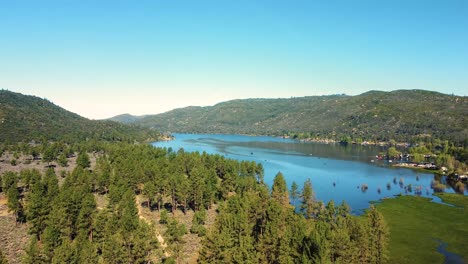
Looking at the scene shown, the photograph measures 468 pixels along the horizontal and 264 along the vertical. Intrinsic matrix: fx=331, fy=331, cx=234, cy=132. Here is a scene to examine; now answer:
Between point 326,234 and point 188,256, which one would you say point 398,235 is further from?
point 188,256

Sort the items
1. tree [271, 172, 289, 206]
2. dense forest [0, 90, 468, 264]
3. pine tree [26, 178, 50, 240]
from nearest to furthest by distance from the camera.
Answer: dense forest [0, 90, 468, 264] → pine tree [26, 178, 50, 240] → tree [271, 172, 289, 206]

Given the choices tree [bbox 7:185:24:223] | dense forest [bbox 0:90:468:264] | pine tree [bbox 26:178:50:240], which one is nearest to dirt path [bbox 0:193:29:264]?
dense forest [bbox 0:90:468:264]

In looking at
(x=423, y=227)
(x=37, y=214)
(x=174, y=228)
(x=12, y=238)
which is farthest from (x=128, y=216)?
(x=423, y=227)

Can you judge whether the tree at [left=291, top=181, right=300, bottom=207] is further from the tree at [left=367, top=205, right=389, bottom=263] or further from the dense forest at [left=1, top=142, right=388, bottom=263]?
the tree at [left=367, top=205, right=389, bottom=263]

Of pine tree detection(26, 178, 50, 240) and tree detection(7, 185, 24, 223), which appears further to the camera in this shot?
tree detection(7, 185, 24, 223)

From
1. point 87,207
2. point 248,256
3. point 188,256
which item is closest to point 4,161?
point 87,207

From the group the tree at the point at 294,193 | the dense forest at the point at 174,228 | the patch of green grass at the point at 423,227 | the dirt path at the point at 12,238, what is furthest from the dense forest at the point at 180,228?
the patch of green grass at the point at 423,227

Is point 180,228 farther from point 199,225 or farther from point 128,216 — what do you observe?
point 199,225

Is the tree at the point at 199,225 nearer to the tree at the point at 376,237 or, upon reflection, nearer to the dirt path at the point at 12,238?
the dirt path at the point at 12,238
